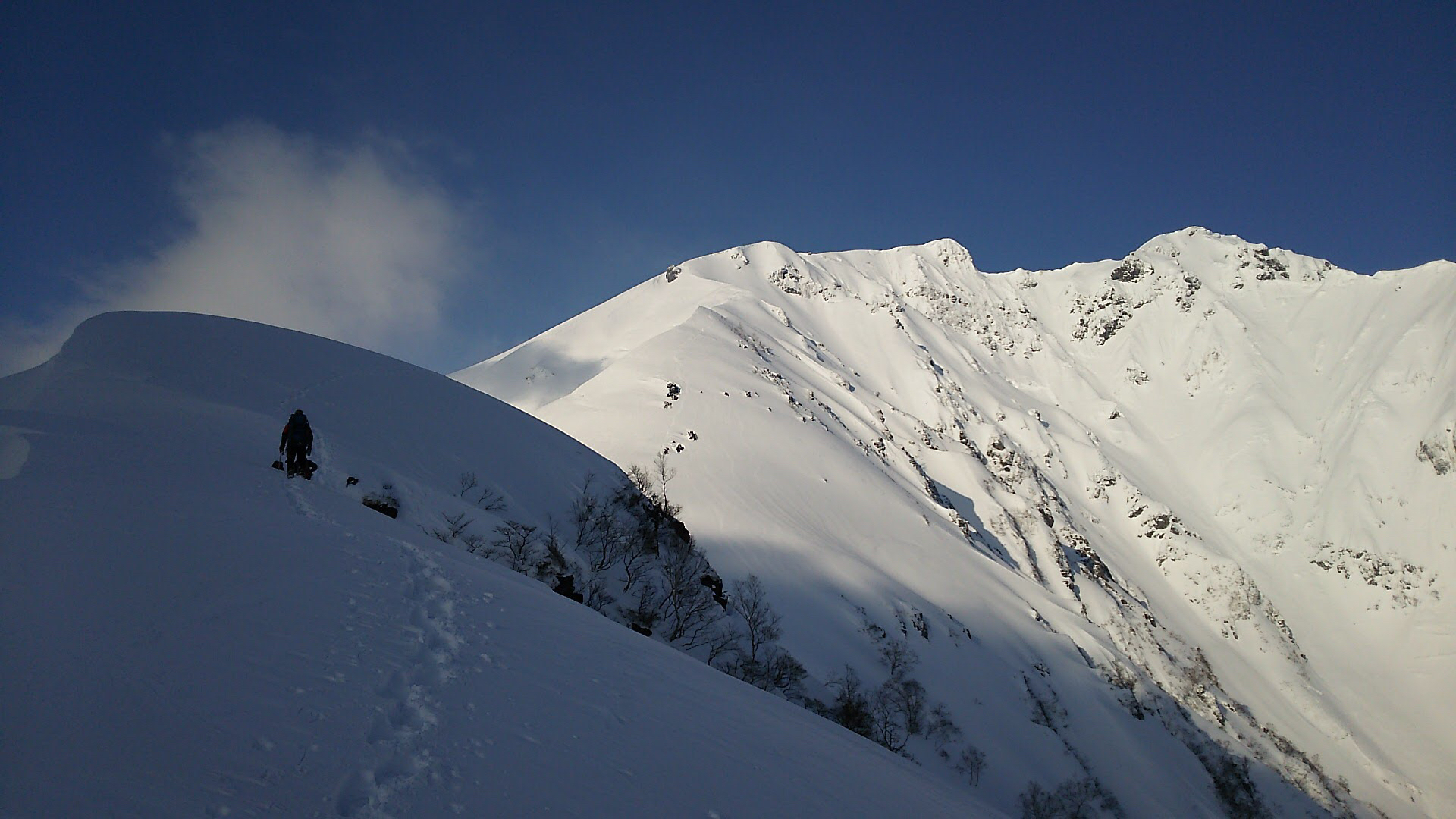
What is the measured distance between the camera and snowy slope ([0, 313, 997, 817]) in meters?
4.80

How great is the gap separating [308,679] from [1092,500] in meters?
173

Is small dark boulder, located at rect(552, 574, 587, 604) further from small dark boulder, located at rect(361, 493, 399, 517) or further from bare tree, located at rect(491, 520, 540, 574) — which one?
small dark boulder, located at rect(361, 493, 399, 517)

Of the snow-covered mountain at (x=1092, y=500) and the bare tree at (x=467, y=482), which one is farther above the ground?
the snow-covered mountain at (x=1092, y=500)

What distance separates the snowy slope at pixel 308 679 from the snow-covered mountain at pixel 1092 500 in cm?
3203

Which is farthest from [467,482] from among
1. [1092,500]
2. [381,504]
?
[1092,500]

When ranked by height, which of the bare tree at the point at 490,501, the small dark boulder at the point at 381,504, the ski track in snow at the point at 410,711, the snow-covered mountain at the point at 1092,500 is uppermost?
the snow-covered mountain at the point at 1092,500

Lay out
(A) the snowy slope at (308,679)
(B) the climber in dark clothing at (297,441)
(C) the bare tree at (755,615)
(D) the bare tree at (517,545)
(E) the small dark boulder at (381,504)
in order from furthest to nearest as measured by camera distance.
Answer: (C) the bare tree at (755,615)
(D) the bare tree at (517,545)
(E) the small dark boulder at (381,504)
(B) the climber in dark clothing at (297,441)
(A) the snowy slope at (308,679)

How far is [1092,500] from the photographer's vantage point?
15038 cm

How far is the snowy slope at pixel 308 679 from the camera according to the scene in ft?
15.8

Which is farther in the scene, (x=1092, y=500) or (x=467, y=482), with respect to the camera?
(x=1092, y=500)

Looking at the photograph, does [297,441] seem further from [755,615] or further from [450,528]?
[755,615]

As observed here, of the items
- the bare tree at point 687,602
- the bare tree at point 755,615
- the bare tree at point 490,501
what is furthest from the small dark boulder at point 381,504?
the bare tree at point 755,615

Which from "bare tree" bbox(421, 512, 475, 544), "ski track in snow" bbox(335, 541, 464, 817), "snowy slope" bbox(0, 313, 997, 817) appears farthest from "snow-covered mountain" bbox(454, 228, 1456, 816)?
"ski track in snow" bbox(335, 541, 464, 817)

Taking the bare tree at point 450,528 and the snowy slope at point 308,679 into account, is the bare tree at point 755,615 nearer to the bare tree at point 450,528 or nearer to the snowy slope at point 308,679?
the bare tree at point 450,528
